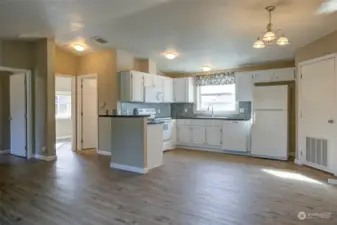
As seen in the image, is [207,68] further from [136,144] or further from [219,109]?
[136,144]

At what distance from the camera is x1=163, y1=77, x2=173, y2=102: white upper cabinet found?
731cm

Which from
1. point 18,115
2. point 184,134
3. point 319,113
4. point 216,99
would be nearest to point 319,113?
point 319,113

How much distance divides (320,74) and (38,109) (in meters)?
5.91

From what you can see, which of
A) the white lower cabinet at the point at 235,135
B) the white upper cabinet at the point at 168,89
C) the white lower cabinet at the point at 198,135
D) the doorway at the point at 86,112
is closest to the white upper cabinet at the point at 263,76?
the white lower cabinet at the point at 235,135

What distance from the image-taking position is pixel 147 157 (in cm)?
473

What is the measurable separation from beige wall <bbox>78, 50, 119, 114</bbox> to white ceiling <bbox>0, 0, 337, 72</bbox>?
13.8 inches

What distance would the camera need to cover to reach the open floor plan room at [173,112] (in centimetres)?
318

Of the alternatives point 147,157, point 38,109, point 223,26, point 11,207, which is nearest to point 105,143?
point 38,109

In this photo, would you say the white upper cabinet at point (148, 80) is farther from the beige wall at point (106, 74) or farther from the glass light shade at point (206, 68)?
the glass light shade at point (206, 68)

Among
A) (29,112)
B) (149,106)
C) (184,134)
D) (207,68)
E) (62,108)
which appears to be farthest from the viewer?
(62,108)

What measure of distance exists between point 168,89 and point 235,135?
2.29 m

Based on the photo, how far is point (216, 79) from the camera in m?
7.45

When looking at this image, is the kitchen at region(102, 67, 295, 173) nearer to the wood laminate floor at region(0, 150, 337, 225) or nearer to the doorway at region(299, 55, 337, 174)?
the doorway at region(299, 55, 337, 174)

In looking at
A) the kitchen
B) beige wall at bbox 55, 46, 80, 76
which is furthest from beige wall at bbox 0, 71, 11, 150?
the kitchen
